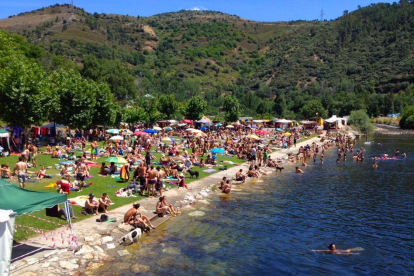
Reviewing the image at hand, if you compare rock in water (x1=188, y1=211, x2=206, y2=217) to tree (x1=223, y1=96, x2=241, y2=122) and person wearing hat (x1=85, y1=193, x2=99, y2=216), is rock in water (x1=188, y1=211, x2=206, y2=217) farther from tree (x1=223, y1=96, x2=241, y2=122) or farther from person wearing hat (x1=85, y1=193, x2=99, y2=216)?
tree (x1=223, y1=96, x2=241, y2=122)

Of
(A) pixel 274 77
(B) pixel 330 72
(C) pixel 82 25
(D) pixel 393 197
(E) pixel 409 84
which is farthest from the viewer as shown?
(C) pixel 82 25

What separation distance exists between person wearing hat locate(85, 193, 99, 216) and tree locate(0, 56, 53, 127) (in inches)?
551

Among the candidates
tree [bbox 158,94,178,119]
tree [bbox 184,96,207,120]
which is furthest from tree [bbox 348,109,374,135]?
tree [bbox 158,94,178,119]

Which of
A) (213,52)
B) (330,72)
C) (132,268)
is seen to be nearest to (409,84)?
(330,72)

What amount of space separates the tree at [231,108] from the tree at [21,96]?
40830 millimetres

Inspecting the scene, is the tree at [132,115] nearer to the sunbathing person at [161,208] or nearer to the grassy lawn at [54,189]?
the grassy lawn at [54,189]

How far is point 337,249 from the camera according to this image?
560 inches

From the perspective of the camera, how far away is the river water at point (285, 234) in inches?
487

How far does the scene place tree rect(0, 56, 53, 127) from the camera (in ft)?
84.6

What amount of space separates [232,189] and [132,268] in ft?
42.8

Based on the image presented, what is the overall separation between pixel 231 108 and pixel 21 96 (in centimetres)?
4337

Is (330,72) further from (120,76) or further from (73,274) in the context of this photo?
(73,274)

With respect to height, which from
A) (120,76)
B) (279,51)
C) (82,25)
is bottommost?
(120,76)

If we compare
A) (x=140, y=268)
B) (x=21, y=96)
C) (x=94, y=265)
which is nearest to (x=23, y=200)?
(x=94, y=265)
